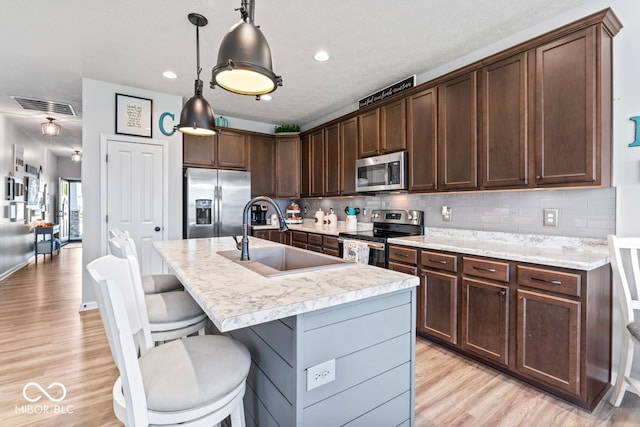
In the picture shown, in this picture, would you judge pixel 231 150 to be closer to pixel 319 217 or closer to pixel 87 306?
pixel 319 217

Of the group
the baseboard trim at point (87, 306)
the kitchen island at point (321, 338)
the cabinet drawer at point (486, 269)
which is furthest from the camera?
the baseboard trim at point (87, 306)

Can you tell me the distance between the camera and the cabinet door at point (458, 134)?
2674 mm

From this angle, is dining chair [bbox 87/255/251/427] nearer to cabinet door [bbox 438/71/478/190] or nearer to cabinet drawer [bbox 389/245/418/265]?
cabinet drawer [bbox 389/245/418/265]

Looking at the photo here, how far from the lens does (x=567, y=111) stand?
6.95 ft

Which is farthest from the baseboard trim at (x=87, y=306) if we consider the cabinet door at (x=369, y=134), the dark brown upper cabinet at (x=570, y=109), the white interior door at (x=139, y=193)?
the dark brown upper cabinet at (x=570, y=109)

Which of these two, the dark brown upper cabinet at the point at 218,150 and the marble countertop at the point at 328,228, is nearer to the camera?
the marble countertop at the point at 328,228

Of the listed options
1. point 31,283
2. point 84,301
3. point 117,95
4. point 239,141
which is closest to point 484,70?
point 239,141

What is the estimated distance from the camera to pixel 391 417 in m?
1.35

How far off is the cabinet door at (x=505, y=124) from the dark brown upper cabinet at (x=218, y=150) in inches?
127

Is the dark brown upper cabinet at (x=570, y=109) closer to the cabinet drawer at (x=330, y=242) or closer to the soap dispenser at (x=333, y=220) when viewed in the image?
the cabinet drawer at (x=330, y=242)

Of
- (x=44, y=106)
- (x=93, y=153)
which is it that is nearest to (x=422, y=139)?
(x=93, y=153)

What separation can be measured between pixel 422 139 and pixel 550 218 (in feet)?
4.25

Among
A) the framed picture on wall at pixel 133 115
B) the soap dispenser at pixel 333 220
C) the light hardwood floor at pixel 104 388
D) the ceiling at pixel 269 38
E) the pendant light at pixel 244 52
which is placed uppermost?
the ceiling at pixel 269 38

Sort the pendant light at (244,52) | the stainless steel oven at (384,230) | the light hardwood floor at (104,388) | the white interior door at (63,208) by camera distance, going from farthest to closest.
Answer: the white interior door at (63,208) → the stainless steel oven at (384,230) → the light hardwood floor at (104,388) → the pendant light at (244,52)
